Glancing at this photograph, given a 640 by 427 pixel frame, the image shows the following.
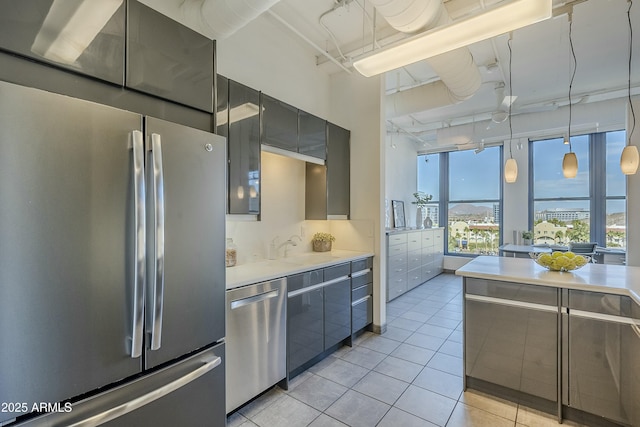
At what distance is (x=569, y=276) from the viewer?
6.84 ft

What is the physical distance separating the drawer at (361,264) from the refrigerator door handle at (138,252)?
7.19 ft

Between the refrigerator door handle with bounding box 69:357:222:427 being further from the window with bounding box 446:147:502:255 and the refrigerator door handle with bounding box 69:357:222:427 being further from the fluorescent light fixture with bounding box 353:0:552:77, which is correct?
the window with bounding box 446:147:502:255

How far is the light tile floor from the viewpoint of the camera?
200 cm

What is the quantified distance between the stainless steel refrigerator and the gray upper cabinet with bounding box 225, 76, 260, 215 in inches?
27.0

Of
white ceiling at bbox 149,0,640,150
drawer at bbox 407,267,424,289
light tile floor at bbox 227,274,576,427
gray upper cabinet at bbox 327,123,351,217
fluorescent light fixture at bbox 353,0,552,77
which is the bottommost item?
light tile floor at bbox 227,274,576,427

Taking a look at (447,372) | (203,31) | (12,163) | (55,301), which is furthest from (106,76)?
(447,372)

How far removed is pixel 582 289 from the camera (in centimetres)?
188

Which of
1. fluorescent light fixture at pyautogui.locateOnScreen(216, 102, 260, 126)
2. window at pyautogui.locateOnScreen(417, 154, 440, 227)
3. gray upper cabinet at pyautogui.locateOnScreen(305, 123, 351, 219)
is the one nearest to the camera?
fluorescent light fixture at pyautogui.locateOnScreen(216, 102, 260, 126)

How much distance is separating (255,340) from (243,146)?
148 centimetres

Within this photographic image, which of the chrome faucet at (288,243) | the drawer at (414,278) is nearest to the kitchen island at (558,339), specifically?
the chrome faucet at (288,243)

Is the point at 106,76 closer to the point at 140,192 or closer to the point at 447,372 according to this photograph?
the point at 140,192

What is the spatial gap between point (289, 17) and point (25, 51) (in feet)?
7.80

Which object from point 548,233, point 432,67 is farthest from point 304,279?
point 548,233

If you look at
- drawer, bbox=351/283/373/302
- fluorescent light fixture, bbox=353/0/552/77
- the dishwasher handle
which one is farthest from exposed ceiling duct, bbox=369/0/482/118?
drawer, bbox=351/283/373/302
